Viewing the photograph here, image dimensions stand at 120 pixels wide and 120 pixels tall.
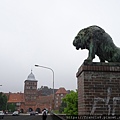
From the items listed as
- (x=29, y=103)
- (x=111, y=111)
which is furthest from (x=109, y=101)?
(x=29, y=103)

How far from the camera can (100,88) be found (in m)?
5.86

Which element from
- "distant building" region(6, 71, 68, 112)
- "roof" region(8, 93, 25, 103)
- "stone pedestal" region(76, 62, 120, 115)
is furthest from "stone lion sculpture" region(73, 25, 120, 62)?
"roof" region(8, 93, 25, 103)

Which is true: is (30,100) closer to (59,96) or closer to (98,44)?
(59,96)

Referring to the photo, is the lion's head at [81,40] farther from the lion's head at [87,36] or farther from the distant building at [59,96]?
the distant building at [59,96]

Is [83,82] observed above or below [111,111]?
above

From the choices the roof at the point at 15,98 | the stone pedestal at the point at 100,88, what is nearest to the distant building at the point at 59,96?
the roof at the point at 15,98

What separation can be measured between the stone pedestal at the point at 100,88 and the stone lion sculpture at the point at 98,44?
0.45 metres

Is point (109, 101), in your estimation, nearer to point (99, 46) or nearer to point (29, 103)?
point (99, 46)

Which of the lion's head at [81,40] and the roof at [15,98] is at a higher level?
the lion's head at [81,40]

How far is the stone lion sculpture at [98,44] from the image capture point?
250 inches

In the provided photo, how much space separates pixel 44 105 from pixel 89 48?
102710mm

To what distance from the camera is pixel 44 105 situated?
10631cm

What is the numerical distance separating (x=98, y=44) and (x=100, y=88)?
135cm

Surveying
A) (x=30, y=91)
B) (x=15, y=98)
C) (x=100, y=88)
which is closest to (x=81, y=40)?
(x=100, y=88)
